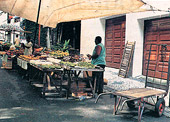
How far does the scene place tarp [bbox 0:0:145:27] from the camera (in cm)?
680

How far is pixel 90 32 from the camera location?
15047 millimetres

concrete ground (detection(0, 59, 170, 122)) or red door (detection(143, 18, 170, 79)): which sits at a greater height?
red door (detection(143, 18, 170, 79))

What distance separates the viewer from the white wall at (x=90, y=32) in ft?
45.5

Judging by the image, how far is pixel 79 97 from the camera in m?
6.48

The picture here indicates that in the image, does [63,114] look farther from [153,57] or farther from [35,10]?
[153,57]

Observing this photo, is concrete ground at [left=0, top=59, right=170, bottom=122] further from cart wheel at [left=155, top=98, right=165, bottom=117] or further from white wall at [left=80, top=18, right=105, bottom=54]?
white wall at [left=80, top=18, right=105, bottom=54]

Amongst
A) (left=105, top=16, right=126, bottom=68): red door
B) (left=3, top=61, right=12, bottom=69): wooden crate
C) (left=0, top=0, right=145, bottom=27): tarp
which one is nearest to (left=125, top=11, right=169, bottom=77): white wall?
(left=105, top=16, right=126, bottom=68): red door

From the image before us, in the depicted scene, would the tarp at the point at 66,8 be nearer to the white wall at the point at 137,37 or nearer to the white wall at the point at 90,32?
the white wall at the point at 137,37

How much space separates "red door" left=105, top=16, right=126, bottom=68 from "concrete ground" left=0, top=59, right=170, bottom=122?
616cm

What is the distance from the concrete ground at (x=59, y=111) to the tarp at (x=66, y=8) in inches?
117

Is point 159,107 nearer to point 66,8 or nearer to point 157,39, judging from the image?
point 66,8

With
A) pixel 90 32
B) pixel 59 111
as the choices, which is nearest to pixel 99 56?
pixel 59 111

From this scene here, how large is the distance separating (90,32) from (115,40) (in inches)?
109

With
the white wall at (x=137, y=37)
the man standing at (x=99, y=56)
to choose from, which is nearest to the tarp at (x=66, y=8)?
the man standing at (x=99, y=56)
